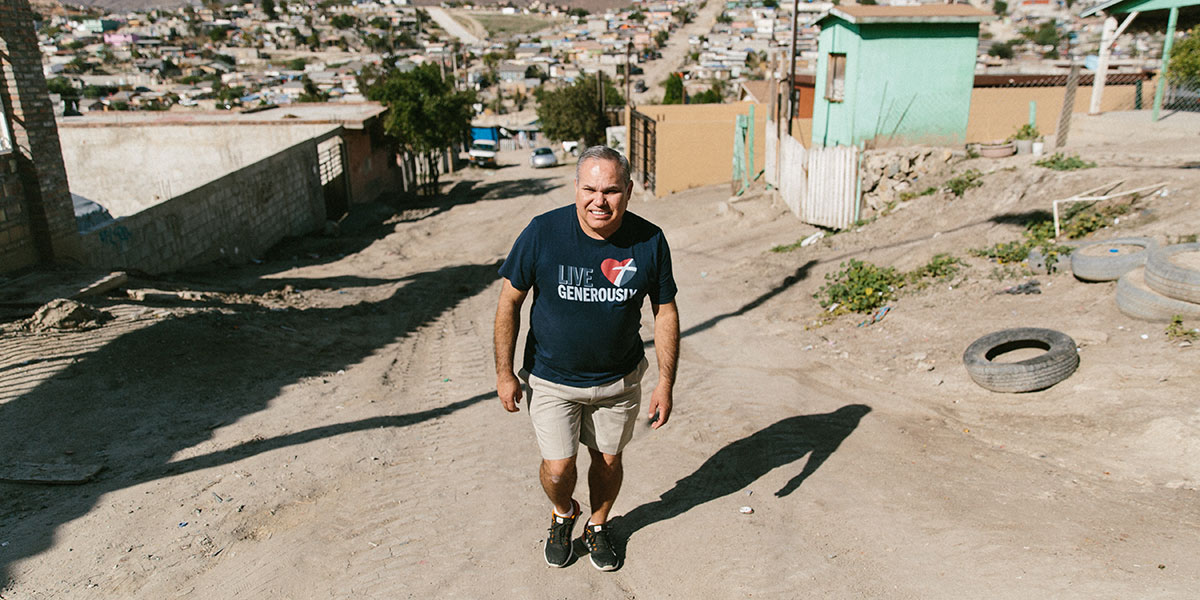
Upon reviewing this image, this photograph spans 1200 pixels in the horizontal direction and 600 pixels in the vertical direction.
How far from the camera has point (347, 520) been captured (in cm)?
408

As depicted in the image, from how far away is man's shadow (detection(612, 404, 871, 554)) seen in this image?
13.4ft

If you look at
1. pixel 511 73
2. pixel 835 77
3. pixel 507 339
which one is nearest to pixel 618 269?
pixel 507 339

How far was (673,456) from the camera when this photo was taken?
4.92 metres

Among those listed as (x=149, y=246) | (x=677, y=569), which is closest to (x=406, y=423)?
(x=677, y=569)

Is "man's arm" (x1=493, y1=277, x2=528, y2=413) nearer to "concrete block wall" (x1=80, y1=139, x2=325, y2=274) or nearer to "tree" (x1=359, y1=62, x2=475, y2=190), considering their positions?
"concrete block wall" (x1=80, y1=139, x2=325, y2=274)

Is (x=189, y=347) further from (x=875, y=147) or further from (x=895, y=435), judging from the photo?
(x=875, y=147)

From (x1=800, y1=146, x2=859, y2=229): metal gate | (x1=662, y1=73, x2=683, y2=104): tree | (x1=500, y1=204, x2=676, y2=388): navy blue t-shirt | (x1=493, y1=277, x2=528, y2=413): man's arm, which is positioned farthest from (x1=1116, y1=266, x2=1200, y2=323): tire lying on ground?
(x1=662, y1=73, x2=683, y2=104): tree

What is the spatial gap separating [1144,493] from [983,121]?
15270 millimetres

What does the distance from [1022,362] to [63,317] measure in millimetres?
8478

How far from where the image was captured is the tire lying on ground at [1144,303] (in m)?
5.83

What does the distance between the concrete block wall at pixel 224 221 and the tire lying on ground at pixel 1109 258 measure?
11883 millimetres

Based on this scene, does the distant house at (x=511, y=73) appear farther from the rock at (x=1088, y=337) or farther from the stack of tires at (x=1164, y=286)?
the rock at (x=1088, y=337)

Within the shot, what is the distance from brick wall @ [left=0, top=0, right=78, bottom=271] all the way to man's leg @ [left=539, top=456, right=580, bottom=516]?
8716 millimetres

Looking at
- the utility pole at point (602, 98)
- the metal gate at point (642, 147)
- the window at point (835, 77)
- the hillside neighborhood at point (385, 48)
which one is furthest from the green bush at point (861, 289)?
the hillside neighborhood at point (385, 48)
